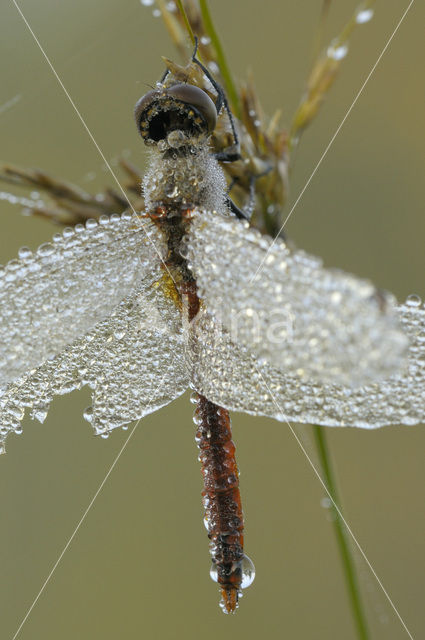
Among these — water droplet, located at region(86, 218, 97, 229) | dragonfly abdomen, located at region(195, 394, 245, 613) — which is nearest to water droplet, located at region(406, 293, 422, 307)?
dragonfly abdomen, located at region(195, 394, 245, 613)

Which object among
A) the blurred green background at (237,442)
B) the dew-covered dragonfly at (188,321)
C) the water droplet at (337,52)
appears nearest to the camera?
the dew-covered dragonfly at (188,321)

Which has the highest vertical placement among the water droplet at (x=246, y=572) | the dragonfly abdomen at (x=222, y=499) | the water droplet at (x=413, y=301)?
the water droplet at (x=413, y=301)

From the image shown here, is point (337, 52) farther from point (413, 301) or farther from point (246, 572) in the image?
point (246, 572)

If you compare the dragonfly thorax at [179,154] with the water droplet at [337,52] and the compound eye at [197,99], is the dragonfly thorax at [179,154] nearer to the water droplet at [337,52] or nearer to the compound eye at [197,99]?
the compound eye at [197,99]

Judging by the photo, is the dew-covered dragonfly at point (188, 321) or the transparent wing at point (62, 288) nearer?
the dew-covered dragonfly at point (188, 321)

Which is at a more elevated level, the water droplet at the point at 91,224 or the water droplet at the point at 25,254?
the water droplet at the point at 91,224

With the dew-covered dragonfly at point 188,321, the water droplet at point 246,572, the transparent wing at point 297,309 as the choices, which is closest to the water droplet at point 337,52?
the dew-covered dragonfly at point 188,321
